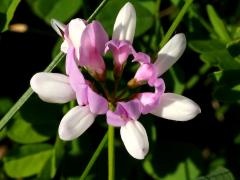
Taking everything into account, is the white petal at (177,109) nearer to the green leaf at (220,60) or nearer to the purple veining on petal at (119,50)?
the purple veining on petal at (119,50)

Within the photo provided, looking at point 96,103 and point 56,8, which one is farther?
point 56,8

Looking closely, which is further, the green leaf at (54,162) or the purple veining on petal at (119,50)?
the green leaf at (54,162)

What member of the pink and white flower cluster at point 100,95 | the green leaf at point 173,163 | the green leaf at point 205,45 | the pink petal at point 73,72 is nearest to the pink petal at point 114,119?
the pink and white flower cluster at point 100,95

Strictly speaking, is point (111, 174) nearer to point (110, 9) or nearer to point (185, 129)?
point (110, 9)

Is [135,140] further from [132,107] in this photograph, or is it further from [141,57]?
[141,57]

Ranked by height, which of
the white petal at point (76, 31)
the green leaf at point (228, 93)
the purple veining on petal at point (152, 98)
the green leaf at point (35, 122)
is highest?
the white petal at point (76, 31)

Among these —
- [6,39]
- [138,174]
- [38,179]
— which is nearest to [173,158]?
[138,174]

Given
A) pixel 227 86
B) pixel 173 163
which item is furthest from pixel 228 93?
pixel 173 163
